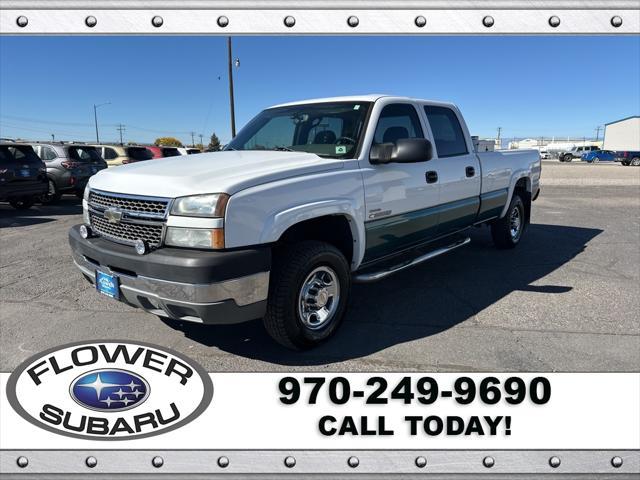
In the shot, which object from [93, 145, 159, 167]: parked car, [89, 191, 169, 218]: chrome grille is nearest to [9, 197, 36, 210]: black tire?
[93, 145, 159, 167]: parked car

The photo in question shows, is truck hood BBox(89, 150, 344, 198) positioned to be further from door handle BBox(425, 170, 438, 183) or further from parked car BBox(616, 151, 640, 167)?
parked car BBox(616, 151, 640, 167)

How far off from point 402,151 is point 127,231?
74.9 inches

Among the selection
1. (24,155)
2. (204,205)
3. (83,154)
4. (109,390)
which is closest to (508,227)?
(204,205)

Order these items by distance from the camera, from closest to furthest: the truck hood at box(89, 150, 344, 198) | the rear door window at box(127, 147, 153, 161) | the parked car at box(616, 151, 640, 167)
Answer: the truck hood at box(89, 150, 344, 198) → the rear door window at box(127, 147, 153, 161) → the parked car at box(616, 151, 640, 167)

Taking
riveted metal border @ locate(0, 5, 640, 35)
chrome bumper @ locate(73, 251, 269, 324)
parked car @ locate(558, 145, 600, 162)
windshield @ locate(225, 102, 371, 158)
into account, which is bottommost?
parked car @ locate(558, 145, 600, 162)

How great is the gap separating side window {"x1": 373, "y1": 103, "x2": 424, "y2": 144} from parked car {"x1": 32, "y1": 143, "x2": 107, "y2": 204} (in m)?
9.66

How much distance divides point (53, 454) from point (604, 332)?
365cm

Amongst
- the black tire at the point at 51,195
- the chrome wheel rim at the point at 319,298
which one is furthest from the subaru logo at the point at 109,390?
the black tire at the point at 51,195

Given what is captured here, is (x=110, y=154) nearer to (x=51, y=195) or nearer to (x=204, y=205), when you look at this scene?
(x=51, y=195)

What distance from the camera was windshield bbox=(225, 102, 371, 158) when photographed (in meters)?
3.39

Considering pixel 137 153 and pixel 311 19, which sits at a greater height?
pixel 311 19

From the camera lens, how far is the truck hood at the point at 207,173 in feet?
7.89

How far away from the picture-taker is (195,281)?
2242 mm

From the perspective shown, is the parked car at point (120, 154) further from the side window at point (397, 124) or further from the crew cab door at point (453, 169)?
the side window at point (397, 124)
